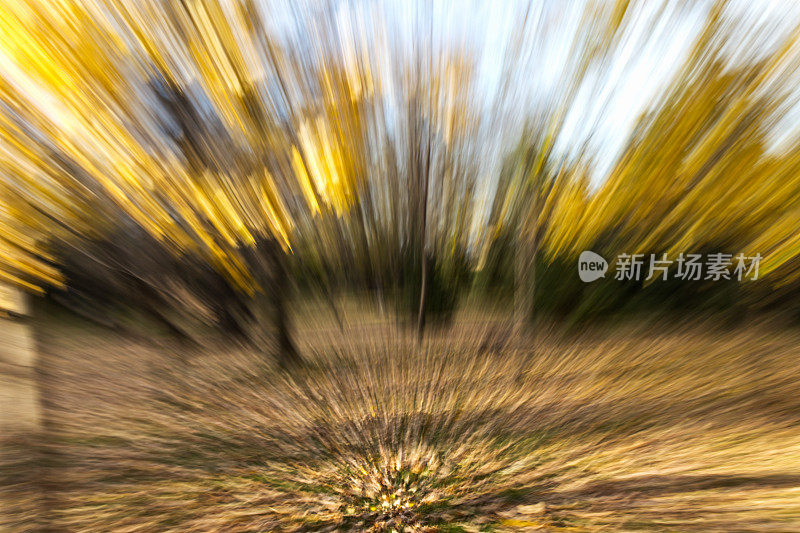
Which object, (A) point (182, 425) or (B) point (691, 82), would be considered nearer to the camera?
(A) point (182, 425)

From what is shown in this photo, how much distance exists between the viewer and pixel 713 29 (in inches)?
66.1

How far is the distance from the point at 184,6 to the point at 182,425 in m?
1.50

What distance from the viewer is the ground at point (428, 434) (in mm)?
1160

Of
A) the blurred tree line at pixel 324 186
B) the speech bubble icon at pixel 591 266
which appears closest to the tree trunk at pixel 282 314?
the blurred tree line at pixel 324 186

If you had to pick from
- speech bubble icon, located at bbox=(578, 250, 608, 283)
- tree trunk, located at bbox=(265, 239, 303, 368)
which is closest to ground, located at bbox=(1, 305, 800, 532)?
tree trunk, located at bbox=(265, 239, 303, 368)

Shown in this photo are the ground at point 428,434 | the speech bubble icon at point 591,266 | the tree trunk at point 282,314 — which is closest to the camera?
the ground at point 428,434

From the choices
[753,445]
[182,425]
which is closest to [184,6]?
[182,425]

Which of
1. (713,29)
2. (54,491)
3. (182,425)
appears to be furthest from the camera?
(713,29)

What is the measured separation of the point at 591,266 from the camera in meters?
2.22

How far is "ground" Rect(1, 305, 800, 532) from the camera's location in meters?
1.16

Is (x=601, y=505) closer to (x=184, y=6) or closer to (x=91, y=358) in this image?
(x=91, y=358)

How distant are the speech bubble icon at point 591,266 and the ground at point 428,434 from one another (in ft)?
0.99

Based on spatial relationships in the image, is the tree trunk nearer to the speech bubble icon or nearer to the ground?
the ground

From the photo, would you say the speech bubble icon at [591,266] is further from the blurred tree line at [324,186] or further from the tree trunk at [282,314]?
the tree trunk at [282,314]
